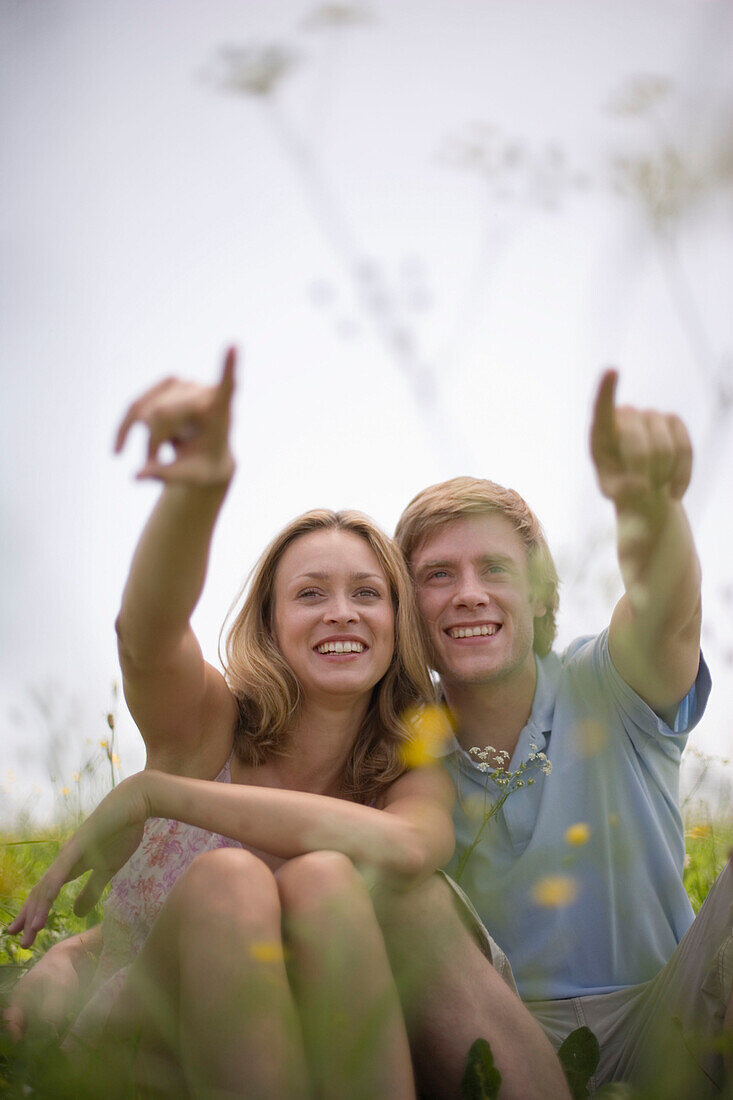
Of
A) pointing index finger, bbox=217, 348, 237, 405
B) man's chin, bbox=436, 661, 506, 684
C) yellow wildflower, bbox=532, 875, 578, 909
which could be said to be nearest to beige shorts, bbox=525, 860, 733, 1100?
yellow wildflower, bbox=532, 875, 578, 909

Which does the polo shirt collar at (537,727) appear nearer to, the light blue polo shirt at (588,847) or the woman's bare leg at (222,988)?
the light blue polo shirt at (588,847)

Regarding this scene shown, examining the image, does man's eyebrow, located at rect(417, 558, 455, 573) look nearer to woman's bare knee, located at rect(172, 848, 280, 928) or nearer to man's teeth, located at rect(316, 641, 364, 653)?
man's teeth, located at rect(316, 641, 364, 653)

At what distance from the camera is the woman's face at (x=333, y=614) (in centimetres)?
205

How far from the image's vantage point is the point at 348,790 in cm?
211

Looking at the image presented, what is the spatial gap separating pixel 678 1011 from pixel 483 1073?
420mm

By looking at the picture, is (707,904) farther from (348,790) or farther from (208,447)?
(208,447)

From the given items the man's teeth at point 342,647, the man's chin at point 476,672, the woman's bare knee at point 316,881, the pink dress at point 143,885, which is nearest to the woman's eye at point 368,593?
the man's teeth at point 342,647

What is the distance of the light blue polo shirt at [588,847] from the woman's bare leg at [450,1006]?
314 mm

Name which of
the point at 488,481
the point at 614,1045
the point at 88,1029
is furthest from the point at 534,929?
the point at 488,481

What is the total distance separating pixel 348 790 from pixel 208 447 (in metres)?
1.01

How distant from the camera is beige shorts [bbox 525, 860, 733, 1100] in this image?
5.07ft

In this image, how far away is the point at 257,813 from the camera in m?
1.64

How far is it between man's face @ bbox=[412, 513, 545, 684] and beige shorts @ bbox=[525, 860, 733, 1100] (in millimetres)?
669

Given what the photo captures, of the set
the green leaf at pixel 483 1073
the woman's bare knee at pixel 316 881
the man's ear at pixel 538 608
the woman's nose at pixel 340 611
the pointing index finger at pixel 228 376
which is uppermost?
the pointing index finger at pixel 228 376
